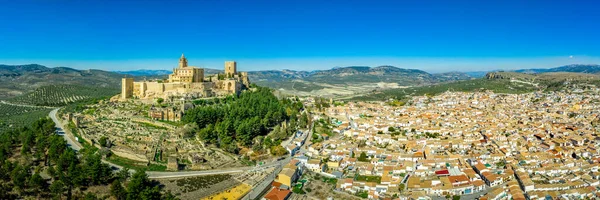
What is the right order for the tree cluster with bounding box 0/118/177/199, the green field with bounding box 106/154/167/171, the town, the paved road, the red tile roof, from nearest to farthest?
1. the red tile roof
2. the tree cluster with bounding box 0/118/177/199
3. the town
4. the green field with bounding box 106/154/167/171
5. the paved road

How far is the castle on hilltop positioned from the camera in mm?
38031

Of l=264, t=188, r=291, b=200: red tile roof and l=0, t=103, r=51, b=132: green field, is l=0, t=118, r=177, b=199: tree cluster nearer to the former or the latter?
l=264, t=188, r=291, b=200: red tile roof

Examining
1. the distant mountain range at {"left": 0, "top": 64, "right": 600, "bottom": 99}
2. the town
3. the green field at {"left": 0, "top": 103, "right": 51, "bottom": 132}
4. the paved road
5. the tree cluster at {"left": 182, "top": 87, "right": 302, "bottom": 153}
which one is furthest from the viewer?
the distant mountain range at {"left": 0, "top": 64, "right": 600, "bottom": 99}

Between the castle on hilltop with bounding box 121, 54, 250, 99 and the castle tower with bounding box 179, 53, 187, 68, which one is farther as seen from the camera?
the castle tower with bounding box 179, 53, 187, 68

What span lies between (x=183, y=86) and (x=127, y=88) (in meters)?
5.22

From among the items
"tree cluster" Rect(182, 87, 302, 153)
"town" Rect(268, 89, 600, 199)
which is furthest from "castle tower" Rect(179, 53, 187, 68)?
"town" Rect(268, 89, 600, 199)

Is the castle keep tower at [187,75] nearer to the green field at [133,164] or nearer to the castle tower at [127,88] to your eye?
the castle tower at [127,88]

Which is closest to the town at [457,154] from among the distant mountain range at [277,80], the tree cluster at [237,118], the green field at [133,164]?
the tree cluster at [237,118]

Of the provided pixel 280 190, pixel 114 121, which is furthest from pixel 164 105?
pixel 280 190

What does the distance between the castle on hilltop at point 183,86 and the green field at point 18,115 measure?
8.33m

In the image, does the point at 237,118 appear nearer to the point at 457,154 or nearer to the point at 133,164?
the point at 133,164

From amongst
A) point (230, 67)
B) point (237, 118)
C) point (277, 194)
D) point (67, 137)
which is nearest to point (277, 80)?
point (230, 67)

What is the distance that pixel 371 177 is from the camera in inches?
945

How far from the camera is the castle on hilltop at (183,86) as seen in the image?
3803cm
